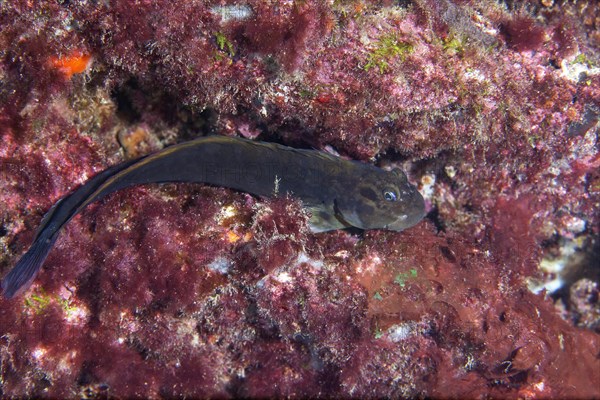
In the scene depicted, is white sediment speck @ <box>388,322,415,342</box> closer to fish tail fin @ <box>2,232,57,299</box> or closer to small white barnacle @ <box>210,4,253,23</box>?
small white barnacle @ <box>210,4,253,23</box>

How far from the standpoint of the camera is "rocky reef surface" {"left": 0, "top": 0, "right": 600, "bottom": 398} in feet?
11.6

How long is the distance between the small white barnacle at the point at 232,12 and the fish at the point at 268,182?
4.04 ft

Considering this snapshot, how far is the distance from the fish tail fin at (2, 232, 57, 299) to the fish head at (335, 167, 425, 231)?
3118 millimetres

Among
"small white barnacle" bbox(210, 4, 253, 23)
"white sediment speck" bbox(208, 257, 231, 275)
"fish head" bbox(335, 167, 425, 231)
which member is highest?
"small white barnacle" bbox(210, 4, 253, 23)

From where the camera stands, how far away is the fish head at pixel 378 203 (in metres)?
4.20

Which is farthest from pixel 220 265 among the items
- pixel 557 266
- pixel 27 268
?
pixel 557 266

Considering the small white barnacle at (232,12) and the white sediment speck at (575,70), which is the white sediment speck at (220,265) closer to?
the small white barnacle at (232,12)

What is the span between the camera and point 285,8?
335cm

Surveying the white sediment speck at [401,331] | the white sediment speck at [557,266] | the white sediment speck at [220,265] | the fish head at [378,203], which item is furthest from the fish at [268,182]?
the white sediment speck at [557,266]

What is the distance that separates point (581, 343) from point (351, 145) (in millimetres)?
4649

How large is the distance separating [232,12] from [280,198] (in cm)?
189

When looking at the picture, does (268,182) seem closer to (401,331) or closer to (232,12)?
(232,12)

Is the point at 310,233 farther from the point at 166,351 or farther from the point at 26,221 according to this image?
the point at 26,221

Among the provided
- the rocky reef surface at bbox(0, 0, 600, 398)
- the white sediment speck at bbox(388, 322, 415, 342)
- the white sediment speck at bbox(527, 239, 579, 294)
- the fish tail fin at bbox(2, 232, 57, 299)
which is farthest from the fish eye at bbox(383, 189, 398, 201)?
the white sediment speck at bbox(527, 239, 579, 294)
